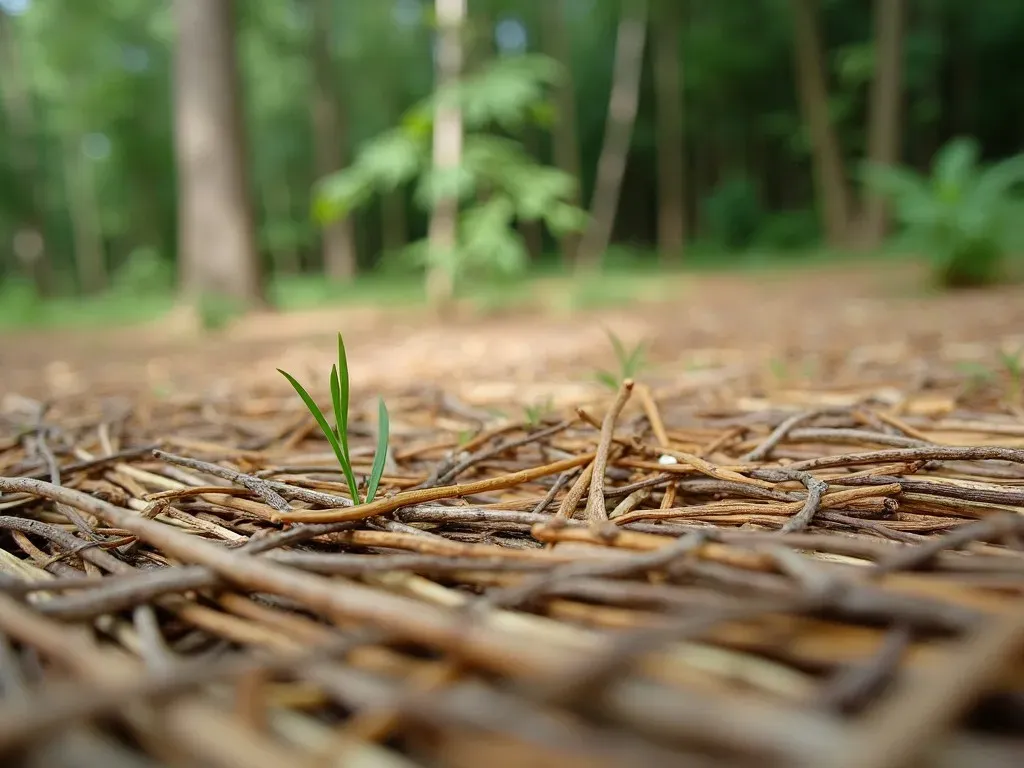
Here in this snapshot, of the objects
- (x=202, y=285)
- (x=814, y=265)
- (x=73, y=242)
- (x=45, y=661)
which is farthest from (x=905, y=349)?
(x=73, y=242)

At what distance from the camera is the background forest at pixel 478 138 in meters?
5.61

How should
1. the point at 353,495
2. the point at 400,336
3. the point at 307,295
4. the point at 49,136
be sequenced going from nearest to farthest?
the point at 353,495 < the point at 400,336 < the point at 307,295 < the point at 49,136

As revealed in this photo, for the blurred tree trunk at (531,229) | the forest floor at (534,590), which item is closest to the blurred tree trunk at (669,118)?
the blurred tree trunk at (531,229)

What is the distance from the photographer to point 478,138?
588cm

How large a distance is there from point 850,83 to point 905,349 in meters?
16.8

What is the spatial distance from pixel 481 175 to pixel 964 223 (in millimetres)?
3866

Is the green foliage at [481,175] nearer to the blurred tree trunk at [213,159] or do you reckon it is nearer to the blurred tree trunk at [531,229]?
the blurred tree trunk at [213,159]

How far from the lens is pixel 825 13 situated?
64.5 ft

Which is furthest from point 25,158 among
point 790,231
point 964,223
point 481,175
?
point 790,231

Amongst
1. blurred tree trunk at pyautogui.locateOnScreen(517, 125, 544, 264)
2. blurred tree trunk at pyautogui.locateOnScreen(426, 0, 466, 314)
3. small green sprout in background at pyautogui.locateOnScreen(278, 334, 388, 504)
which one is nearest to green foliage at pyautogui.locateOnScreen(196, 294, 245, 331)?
blurred tree trunk at pyautogui.locateOnScreen(426, 0, 466, 314)

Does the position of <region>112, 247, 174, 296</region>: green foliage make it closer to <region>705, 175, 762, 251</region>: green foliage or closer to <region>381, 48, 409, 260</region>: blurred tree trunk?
<region>381, 48, 409, 260</region>: blurred tree trunk

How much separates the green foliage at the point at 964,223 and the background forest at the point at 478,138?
0.02 meters

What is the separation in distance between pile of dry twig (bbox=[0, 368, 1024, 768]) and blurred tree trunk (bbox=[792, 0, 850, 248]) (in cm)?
1400

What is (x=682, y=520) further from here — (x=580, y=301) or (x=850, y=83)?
(x=850, y=83)
